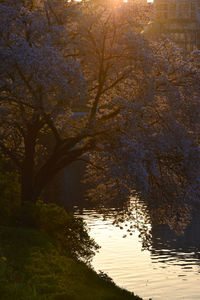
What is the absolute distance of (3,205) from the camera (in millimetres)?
28922

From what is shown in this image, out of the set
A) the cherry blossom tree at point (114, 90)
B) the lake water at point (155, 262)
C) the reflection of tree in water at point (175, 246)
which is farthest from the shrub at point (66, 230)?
the reflection of tree in water at point (175, 246)

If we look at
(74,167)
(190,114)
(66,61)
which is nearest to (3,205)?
(66,61)

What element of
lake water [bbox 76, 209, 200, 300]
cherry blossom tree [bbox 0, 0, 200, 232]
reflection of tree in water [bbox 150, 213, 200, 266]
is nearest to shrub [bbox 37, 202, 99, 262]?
lake water [bbox 76, 209, 200, 300]

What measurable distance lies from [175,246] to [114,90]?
19280mm

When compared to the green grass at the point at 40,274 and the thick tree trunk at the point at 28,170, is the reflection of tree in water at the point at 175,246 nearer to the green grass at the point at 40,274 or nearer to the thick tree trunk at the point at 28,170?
the thick tree trunk at the point at 28,170

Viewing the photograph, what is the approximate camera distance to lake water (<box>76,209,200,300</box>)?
111 ft

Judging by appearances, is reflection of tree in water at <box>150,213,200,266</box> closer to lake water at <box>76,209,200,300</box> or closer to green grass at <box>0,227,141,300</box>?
lake water at <box>76,209,200,300</box>

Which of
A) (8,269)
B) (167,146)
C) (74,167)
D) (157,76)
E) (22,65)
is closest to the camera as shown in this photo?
(8,269)

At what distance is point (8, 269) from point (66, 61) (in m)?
9.48

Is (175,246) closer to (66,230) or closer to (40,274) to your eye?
(66,230)

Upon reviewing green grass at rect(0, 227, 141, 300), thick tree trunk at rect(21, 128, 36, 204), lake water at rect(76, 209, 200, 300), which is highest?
thick tree trunk at rect(21, 128, 36, 204)

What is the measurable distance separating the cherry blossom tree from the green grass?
3757 millimetres

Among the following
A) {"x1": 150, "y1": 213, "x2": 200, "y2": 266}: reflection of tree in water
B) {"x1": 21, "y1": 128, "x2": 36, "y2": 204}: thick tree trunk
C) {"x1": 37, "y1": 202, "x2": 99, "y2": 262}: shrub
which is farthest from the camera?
{"x1": 150, "y1": 213, "x2": 200, "y2": 266}: reflection of tree in water

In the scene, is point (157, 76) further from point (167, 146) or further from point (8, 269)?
point (8, 269)
